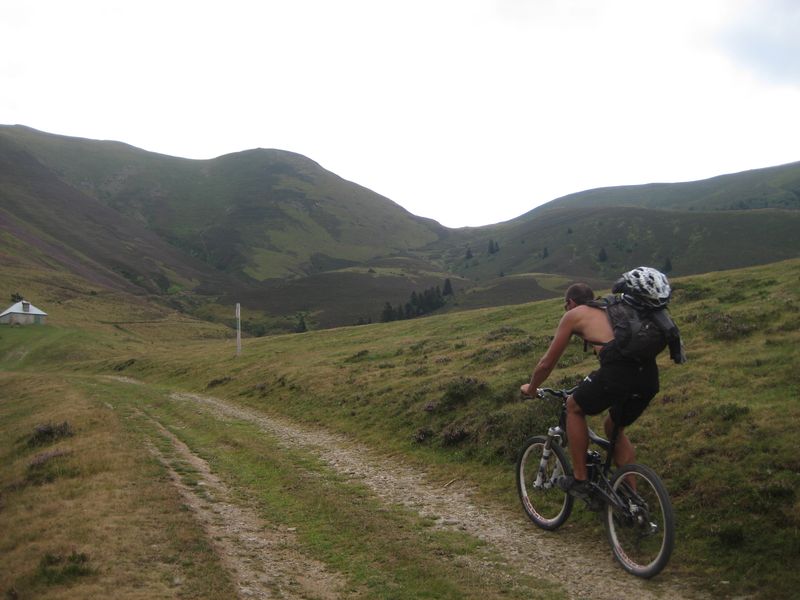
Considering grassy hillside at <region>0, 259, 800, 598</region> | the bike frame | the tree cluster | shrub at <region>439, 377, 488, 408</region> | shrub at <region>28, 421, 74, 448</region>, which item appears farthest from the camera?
the tree cluster

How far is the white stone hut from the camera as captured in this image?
301ft

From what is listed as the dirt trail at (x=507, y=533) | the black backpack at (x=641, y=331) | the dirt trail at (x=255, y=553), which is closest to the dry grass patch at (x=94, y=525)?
the dirt trail at (x=255, y=553)

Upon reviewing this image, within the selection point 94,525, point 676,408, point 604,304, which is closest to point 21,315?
point 94,525

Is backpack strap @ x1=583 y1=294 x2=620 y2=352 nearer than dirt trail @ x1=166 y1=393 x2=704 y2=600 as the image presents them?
No

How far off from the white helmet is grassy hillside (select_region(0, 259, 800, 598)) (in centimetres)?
353

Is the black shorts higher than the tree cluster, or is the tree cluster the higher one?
the black shorts

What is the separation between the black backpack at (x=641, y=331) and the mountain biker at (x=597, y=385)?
0.15 meters

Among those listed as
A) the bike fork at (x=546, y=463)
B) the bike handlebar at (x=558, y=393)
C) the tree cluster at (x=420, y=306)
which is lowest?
the tree cluster at (x=420, y=306)

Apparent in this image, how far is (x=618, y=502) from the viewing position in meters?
7.45

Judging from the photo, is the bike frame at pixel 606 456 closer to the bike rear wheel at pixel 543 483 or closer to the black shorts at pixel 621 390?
the bike rear wheel at pixel 543 483

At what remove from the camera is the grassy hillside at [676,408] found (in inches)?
308

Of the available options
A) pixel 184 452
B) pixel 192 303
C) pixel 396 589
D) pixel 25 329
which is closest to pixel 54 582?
pixel 396 589

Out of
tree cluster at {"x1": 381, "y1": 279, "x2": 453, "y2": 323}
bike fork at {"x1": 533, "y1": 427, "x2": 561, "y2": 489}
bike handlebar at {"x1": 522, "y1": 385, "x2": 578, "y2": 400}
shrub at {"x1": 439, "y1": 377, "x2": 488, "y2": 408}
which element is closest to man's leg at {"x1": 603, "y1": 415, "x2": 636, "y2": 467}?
bike handlebar at {"x1": 522, "y1": 385, "x2": 578, "y2": 400}

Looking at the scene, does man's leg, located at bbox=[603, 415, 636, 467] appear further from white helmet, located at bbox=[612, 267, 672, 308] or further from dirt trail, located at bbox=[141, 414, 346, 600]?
dirt trail, located at bbox=[141, 414, 346, 600]
